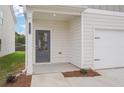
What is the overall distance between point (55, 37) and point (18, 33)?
31152 millimetres

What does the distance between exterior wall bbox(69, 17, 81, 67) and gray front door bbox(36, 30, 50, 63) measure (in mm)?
1419

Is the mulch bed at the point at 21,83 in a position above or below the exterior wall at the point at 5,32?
below

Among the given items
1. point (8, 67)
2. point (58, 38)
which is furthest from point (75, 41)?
point (8, 67)

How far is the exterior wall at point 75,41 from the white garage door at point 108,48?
2.96ft

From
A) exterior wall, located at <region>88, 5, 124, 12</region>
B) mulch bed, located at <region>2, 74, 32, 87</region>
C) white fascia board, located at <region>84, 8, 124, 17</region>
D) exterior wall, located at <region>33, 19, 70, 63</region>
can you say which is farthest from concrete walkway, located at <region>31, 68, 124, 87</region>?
exterior wall, located at <region>88, 5, 124, 12</region>

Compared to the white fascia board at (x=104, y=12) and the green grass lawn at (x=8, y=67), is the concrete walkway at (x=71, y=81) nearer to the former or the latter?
the green grass lawn at (x=8, y=67)

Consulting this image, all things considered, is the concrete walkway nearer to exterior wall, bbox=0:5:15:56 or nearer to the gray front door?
the gray front door

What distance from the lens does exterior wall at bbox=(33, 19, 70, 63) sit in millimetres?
9023

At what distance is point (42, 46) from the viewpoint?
9.05m

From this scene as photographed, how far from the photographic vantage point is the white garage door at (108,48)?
7918mm

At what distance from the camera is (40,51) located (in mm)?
9008

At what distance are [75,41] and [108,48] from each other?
1.86m

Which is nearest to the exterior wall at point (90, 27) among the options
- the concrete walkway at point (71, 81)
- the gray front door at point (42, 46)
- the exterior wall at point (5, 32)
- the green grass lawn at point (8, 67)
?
the concrete walkway at point (71, 81)

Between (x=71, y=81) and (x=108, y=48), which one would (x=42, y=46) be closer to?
(x=108, y=48)
